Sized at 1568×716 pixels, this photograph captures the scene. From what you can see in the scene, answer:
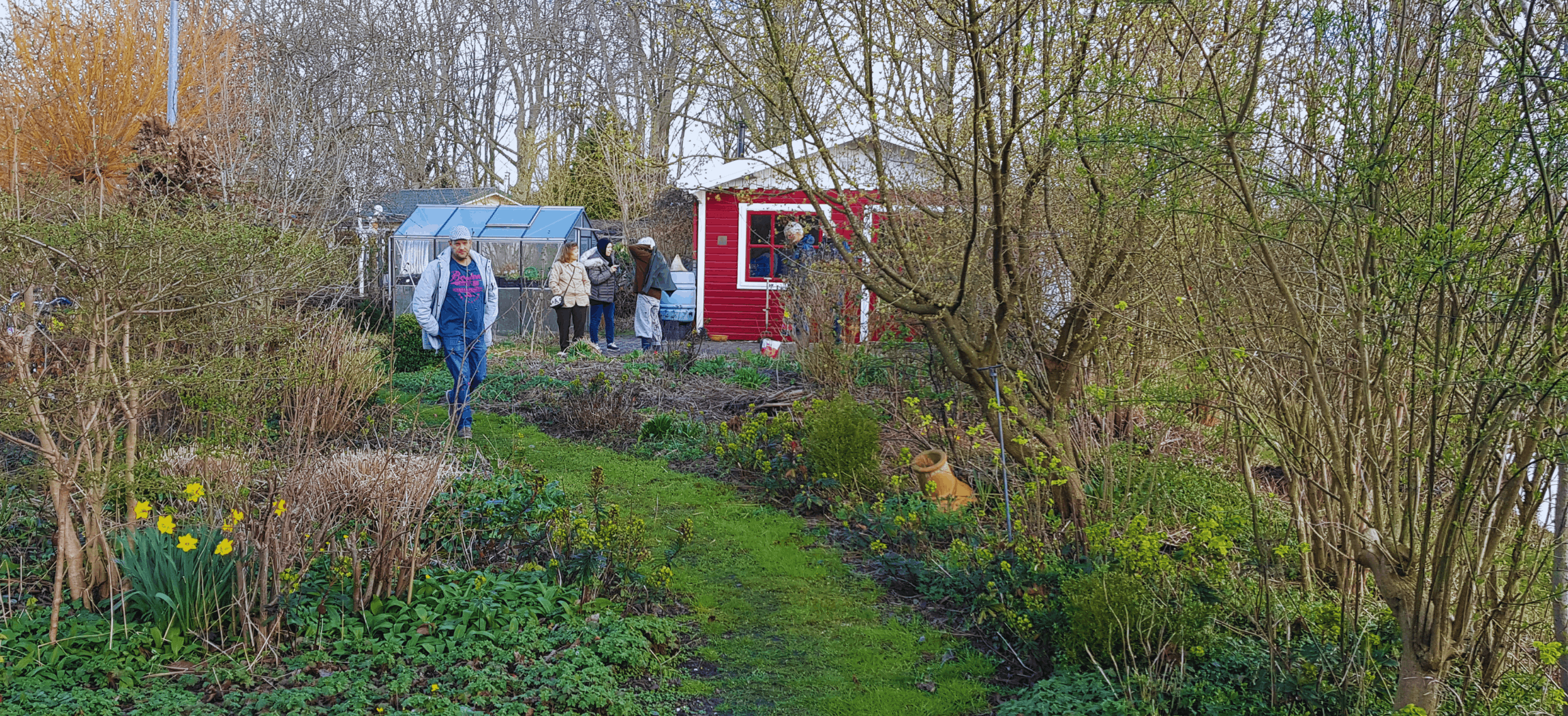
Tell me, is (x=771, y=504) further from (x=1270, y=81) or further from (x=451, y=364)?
(x=1270, y=81)

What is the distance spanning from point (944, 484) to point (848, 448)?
75 cm

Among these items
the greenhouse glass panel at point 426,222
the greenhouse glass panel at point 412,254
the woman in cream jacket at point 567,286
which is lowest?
the woman in cream jacket at point 567,286

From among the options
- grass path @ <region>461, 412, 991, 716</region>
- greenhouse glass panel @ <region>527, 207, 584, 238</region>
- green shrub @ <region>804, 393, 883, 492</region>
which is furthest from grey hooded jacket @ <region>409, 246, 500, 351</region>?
greenhouse glass panel @ <region>527, 207, 584, 238</region>

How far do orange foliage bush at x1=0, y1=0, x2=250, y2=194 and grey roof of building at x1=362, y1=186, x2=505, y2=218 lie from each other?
704 centimetres

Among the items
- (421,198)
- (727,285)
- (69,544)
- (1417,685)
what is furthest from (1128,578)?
(421,198)

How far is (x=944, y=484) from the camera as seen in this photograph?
18.4 ft

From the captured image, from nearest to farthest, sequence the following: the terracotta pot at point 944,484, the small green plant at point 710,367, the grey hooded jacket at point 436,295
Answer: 1. the terracotta pot at point 944,484
2. the grey hooded jacket at point 436,295
3. the small green plant at point 710,367

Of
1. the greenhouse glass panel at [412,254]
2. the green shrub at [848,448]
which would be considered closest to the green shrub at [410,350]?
the greenhouse glass panel at [412,254]

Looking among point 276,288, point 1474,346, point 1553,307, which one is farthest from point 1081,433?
point 276,288

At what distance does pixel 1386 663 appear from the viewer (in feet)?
10.8

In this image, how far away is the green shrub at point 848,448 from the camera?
6.14 metres

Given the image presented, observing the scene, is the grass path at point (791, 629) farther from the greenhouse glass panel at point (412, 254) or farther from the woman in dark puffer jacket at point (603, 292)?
the greenhouse glass panel at point (412, 254)

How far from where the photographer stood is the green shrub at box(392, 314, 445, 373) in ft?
37.6

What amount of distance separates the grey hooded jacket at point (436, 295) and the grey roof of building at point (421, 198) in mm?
17769
